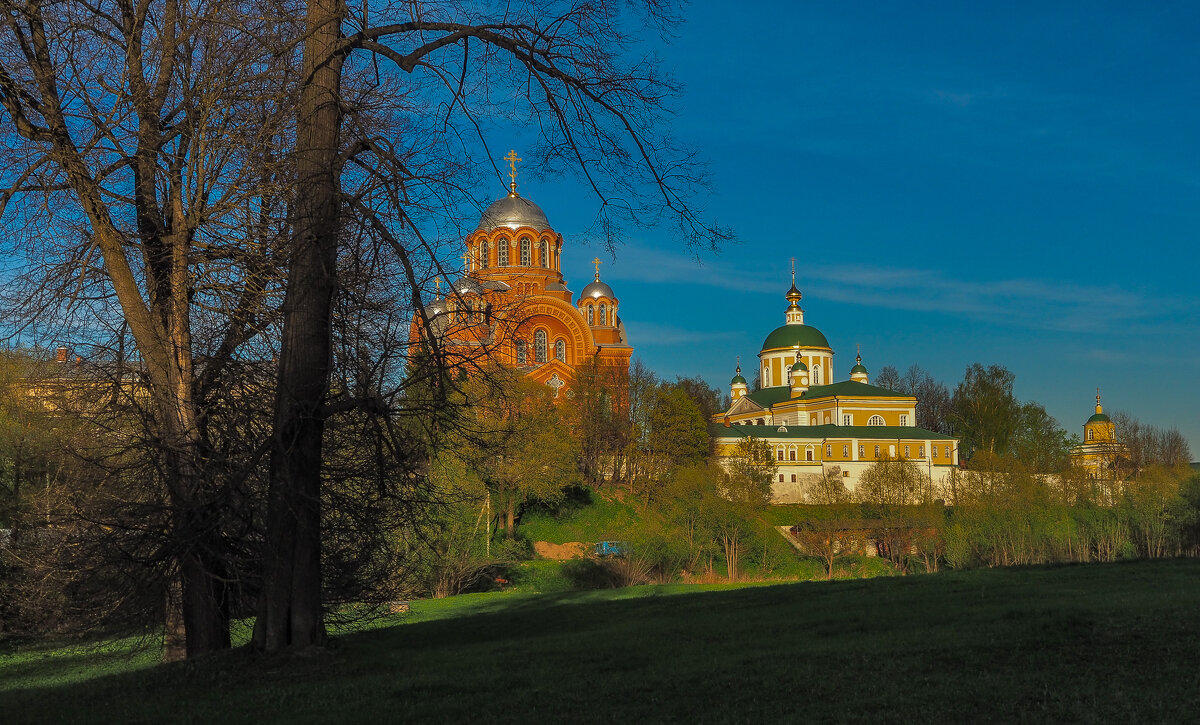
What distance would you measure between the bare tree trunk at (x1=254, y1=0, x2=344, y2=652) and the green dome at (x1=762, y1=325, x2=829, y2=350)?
73614 millimetres

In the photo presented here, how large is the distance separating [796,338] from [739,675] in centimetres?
7400

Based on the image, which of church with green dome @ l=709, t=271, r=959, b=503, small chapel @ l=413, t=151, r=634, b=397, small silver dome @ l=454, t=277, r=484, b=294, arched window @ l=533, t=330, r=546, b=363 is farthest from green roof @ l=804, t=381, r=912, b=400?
small silver dome @ l=454, t=277, r=484, b=294

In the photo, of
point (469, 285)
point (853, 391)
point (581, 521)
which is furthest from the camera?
point (853, 391)

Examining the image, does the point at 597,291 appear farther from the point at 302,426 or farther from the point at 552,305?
the point at 302,426

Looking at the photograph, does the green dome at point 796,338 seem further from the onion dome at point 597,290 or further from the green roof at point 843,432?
the onion dome at point 597,290

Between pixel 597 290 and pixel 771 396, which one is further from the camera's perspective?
pixel 771 396

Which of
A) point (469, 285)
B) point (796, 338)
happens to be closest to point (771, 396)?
point (796, 338)

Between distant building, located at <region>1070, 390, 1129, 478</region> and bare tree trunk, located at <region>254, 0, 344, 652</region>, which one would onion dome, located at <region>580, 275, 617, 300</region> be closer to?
distant building, located at <region>1070, 390, 1129, 478</region>

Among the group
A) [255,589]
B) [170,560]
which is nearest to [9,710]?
[170,560]

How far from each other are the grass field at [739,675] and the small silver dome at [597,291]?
48.9 meters

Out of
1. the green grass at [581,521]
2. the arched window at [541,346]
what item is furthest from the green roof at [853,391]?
the green grass at [581,521]

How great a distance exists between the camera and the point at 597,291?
196 feet

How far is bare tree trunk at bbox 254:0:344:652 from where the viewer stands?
6969 mm

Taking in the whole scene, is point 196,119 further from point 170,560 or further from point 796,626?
point 796,626
